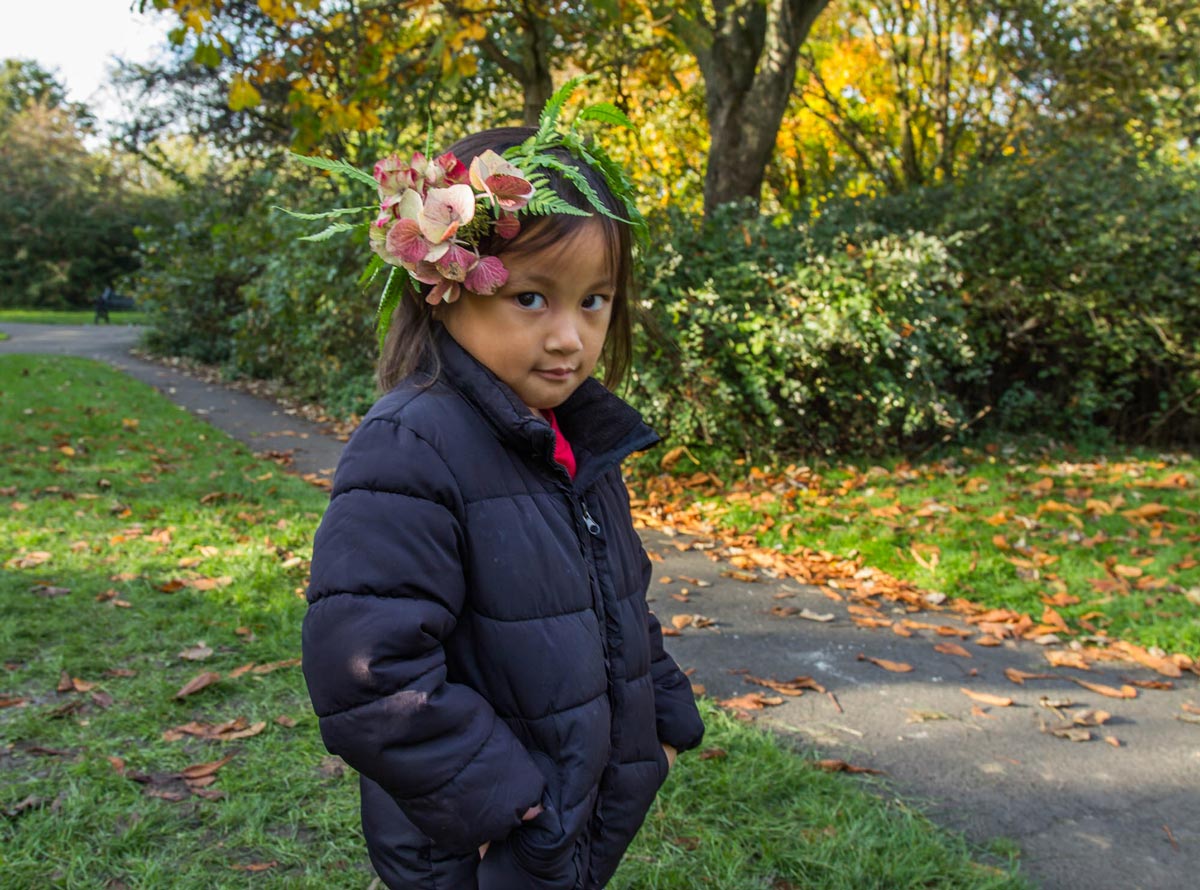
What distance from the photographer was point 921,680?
4078 mm

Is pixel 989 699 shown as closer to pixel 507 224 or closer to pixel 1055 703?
pixel 1055 703

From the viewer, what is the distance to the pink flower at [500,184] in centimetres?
155

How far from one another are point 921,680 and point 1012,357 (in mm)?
5788

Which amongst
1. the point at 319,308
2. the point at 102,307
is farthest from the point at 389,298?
the point at 102,307

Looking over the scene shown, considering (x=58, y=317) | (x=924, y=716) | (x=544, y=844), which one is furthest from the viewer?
(x=58, y=317)

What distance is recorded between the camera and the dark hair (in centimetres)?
159

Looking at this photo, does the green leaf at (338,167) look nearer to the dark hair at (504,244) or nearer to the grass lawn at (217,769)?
the dark hair at (504,244)

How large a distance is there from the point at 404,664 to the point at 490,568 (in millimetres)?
206

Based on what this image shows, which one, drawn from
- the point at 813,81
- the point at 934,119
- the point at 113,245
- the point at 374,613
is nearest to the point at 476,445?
the point at 374,613

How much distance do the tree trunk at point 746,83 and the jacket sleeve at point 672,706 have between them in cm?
668

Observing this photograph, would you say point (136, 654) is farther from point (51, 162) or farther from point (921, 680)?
point (51, 162)

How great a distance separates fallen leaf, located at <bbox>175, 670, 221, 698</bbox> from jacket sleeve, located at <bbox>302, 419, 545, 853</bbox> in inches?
96.5

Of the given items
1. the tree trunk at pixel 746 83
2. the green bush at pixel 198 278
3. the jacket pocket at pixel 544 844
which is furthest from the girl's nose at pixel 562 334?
the green bush at pixel 198 278

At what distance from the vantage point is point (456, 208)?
1.54 m
